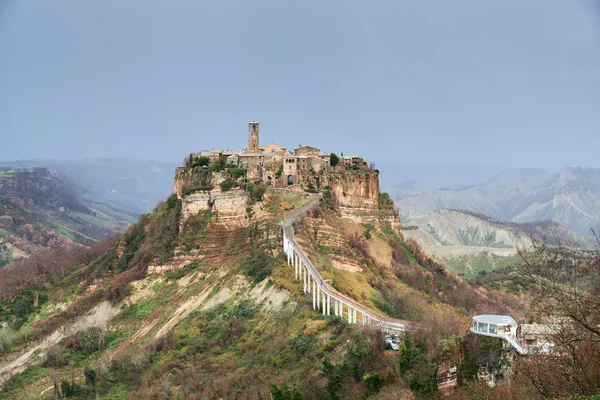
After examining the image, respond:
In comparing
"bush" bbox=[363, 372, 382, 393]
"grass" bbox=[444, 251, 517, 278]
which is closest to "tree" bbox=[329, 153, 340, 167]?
"bush" bbox=[363, 372, 382, 393]

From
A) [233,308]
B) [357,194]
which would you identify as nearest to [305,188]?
[357,194]

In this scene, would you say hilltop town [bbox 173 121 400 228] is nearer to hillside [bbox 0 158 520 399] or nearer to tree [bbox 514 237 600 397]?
hillside [bbox 0 158 520 399]

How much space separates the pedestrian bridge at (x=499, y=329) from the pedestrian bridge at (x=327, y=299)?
5.70m

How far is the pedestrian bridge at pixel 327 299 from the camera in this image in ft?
112

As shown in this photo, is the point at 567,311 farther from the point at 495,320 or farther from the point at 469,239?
the point at 469,239

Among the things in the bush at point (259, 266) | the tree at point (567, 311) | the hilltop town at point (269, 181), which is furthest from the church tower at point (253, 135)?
the tree at point (567, 311)

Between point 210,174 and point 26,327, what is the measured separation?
20293 mm

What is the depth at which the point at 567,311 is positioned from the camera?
1738cm

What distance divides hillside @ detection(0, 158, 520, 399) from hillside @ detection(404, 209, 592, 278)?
49.2 meters

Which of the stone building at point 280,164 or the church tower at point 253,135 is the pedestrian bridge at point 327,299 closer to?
the stone building at point 280,164

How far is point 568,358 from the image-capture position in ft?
66.5

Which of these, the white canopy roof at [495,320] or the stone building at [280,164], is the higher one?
the stone building at [280,164]

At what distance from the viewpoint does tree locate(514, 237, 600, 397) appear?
18391 millimetres

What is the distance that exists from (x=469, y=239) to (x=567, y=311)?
163 m
